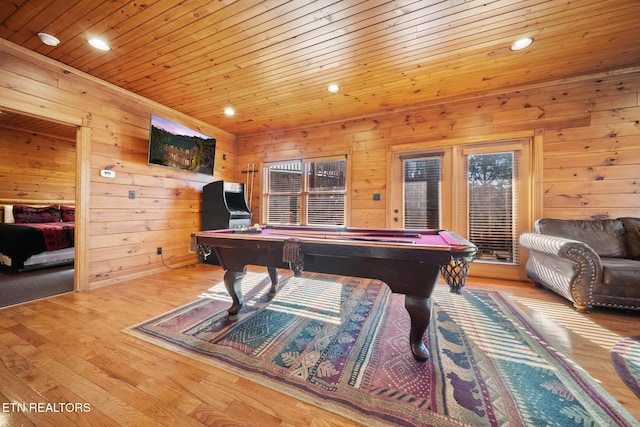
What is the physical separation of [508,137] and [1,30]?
530 cm

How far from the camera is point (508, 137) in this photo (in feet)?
10.00

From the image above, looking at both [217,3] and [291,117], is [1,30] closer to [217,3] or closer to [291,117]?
[217,3]

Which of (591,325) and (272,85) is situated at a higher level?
(272,85)

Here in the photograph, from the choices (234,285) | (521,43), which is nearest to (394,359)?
(234,285)

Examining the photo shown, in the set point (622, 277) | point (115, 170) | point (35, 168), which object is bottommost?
point (622, 277)

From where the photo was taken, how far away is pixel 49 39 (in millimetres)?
2109

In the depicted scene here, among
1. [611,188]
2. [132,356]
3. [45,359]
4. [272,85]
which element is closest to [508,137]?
[611,188]

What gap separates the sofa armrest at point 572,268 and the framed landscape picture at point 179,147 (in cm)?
470

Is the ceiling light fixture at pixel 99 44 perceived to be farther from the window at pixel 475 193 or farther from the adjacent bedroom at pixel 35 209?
the window at pixel 475 193

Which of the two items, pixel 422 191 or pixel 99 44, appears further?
pixel 422 191

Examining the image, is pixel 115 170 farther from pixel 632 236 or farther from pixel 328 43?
pixel 632 236

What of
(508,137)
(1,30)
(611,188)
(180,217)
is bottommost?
(180,217)

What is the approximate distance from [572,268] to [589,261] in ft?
0.44

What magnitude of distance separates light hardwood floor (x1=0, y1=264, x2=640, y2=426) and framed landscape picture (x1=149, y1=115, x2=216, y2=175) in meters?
2.06
